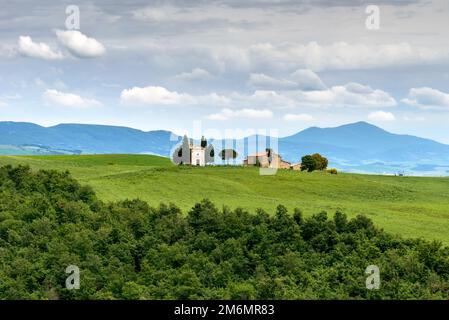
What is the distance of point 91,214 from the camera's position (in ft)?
170

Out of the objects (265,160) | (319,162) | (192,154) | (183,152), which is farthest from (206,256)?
(265,160)

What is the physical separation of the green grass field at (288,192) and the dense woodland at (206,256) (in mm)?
10483

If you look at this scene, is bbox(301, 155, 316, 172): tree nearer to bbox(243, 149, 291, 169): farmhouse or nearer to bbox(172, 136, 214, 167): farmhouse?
bbox(243, 149, 291, 169): farmhouse

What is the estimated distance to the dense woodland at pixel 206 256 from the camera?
32.9 meters

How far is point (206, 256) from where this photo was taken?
39.3m

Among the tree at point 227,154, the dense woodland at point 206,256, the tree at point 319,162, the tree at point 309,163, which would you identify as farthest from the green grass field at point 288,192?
the tree at point 227,154

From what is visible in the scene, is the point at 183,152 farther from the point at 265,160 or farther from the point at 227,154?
the point at 265,160

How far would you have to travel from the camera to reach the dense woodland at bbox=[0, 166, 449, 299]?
108ft

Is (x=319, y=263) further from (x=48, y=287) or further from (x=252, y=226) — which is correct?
(x=48, y=287)

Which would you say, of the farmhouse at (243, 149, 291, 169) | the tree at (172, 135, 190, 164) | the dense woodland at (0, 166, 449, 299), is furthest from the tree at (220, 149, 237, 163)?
the dense woodland at (0, 166, 449, 299)

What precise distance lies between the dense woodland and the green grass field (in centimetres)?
1048

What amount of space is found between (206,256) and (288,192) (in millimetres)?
44648

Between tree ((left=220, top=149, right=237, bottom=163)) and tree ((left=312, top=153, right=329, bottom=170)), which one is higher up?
tree ((left=220, top=149, right=237, bottom=163))

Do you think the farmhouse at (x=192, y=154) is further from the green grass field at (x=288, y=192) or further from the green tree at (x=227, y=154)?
the green grass field at (x=288, y=192)
